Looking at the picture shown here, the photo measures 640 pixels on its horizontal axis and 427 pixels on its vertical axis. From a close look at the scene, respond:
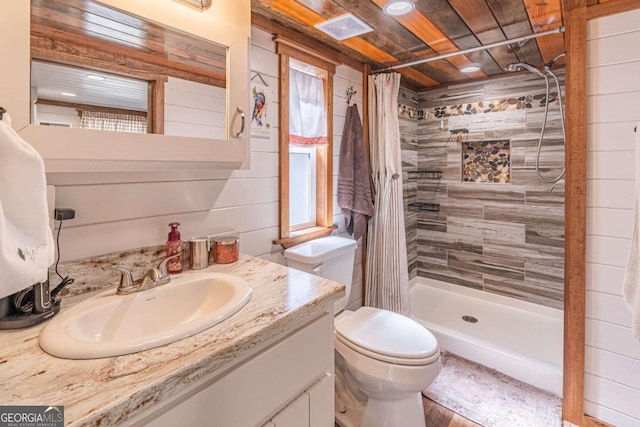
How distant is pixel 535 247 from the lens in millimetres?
2545

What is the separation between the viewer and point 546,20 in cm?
168

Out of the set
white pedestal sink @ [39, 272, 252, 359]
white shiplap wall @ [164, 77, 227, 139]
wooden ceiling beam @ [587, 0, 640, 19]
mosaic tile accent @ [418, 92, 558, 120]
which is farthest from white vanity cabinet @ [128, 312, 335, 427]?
mosaic tile accent @ [418, 92, 558, 120]

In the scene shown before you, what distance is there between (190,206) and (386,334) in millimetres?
1088

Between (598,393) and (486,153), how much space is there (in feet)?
6.18

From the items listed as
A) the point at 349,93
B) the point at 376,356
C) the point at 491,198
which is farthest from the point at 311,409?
the point at 491,198

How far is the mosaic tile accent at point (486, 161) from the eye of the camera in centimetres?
269

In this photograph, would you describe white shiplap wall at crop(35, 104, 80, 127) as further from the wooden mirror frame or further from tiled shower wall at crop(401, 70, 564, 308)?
tiled shower wall at crop(401, 70, 564, 308)

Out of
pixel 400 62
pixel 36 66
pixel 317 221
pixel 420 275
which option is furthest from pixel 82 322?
pixel 420 275

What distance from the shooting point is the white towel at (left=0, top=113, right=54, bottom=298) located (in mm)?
635

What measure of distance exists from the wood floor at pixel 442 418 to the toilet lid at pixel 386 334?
1.66ft

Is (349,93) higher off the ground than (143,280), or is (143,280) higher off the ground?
(349,93)

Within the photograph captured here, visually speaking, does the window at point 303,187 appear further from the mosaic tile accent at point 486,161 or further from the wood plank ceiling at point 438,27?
the mosaic tile accent at point 486,161

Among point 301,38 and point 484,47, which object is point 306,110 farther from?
point 484,47

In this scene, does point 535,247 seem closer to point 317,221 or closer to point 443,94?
point 443,94
